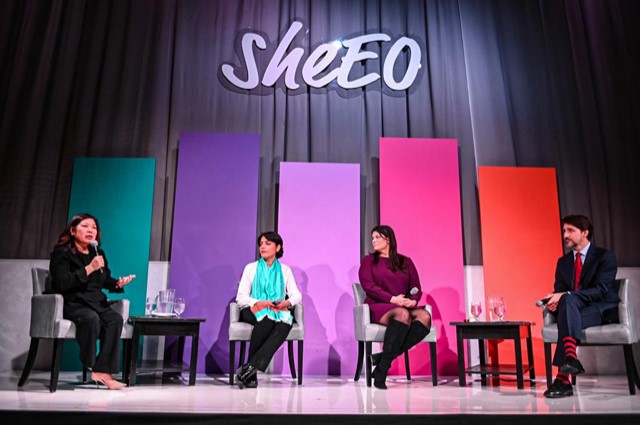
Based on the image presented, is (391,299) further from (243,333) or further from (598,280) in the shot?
(598,280)

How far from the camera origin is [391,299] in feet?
14.1

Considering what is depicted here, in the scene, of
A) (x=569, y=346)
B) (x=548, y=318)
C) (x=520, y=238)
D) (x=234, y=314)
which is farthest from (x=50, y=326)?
(x=520, y=238)

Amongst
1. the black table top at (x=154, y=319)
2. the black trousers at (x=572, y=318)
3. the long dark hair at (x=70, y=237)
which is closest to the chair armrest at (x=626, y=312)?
the black trousers at (x=572, y=318)

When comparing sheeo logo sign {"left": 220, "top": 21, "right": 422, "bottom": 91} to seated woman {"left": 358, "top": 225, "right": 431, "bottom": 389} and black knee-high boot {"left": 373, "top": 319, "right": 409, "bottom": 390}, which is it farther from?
black knee-high boot {"left": 373, "top": 319, "right": 409, "bottom": 390}

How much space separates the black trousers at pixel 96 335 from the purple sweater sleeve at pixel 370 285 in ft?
5.88

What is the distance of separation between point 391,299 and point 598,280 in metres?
1.44

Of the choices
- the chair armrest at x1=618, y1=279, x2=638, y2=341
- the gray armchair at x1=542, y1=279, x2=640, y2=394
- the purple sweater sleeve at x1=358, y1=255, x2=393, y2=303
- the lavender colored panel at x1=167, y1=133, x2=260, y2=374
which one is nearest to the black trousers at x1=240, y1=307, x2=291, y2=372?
the purple sweater sleeve at x1=358, y1=255, x2=393, y2=303

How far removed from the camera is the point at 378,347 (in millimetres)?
5207

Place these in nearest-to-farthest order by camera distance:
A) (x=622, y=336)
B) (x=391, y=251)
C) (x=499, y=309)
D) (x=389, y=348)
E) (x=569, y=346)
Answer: (x=569, y=346)
(x=622, y=336)
(x=389, y=348)
(x=499, y=309)
(x=391, y=251)

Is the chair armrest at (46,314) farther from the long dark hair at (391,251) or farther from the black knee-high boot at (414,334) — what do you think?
the long dark hair at (391,251)

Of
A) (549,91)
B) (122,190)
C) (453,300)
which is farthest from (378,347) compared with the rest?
(549,91)

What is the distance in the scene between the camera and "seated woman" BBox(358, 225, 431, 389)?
4098 mm

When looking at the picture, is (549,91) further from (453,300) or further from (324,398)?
(324,398)

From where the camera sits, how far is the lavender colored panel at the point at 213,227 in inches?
198
